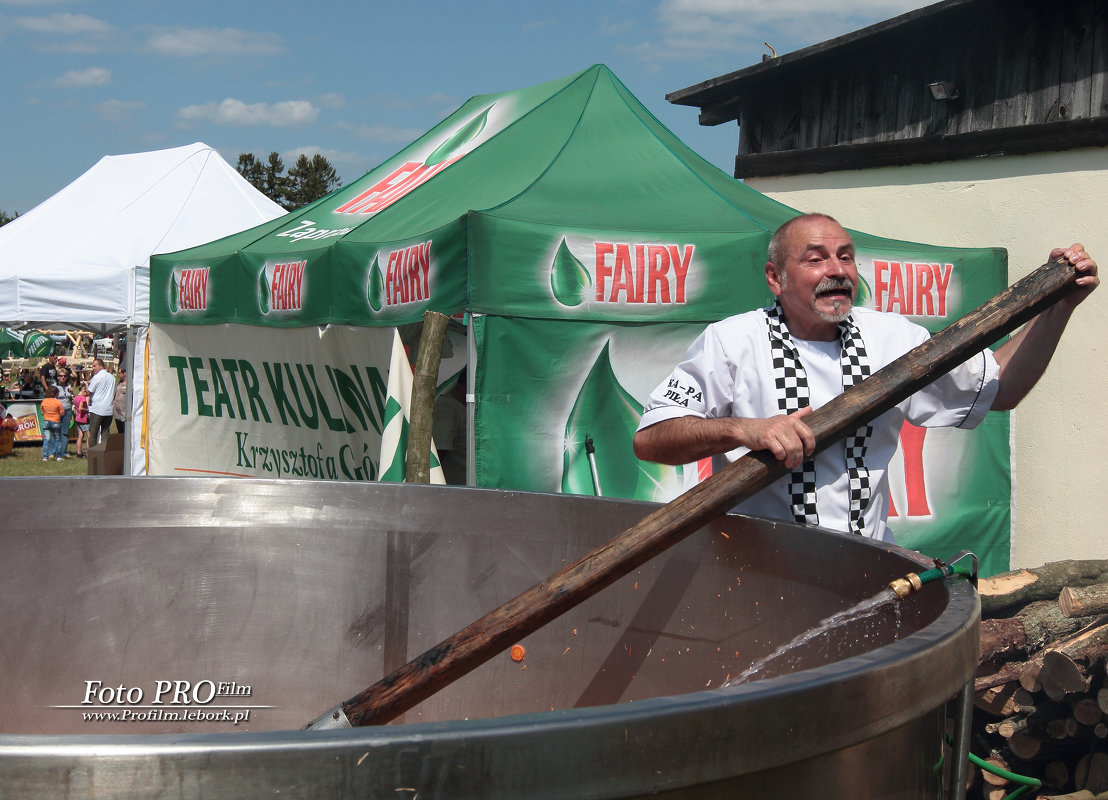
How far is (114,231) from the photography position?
1199 cm

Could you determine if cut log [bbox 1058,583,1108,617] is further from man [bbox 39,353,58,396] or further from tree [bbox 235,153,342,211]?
tree [bbox 235,153,342,211]

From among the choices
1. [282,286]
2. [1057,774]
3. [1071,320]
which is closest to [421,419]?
[282,286]

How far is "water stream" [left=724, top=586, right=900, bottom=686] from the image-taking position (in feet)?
5.35

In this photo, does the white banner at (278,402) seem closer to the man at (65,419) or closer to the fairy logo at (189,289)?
the fairy logo at (189,289)

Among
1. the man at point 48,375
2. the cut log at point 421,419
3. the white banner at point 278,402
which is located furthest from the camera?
the man at point 48,375

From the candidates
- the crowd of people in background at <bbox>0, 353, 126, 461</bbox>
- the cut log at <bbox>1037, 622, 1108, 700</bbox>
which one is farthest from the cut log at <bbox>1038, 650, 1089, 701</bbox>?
the crowd of people in background at <bbox>0, 353, 126, 461</bbox>

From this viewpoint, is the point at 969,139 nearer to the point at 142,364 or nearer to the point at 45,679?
the point at 45,679

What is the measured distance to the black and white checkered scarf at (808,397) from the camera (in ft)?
7.45

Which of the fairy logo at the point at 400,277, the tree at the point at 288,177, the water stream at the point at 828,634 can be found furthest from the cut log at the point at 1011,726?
the tree at the point at 288,177

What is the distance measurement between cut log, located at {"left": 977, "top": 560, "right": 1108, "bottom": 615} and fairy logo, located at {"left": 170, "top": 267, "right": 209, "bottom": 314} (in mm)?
5694

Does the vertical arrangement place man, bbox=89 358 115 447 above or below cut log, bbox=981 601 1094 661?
above

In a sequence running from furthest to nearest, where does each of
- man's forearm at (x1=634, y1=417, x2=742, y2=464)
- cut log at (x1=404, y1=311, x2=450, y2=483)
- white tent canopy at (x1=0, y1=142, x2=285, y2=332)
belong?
1. white tent canopy at (x1=0, y1=142, x2=285, y2=332)
2. cut log at (x1=404, y1=311, x2=450, y2=483)
3. man's forearm at (x1=634, y1=417, x2=742, y2=464)

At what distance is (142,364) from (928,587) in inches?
330

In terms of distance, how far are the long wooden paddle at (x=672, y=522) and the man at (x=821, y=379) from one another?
313mm
